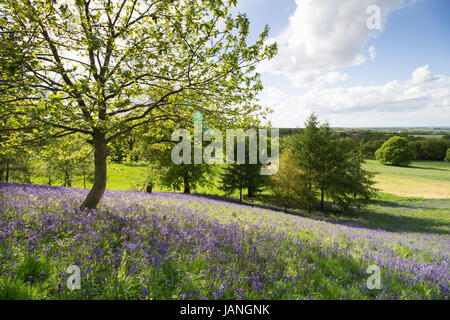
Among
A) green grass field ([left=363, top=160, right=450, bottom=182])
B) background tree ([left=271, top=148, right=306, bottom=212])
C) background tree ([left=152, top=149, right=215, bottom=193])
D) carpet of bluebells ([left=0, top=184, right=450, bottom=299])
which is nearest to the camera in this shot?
carpet of bluebells ([left=0, top=184, right=450, bottom=299])

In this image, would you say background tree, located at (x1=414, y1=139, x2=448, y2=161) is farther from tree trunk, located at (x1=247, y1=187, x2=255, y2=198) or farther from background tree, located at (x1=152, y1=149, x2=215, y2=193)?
background tree, located at (x1=152, y1=149, x2=215, y2=193)

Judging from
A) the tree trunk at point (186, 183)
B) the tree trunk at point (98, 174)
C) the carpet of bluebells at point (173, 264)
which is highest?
the tree trunk at point (98, 174)

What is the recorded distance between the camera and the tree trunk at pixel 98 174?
6629mm

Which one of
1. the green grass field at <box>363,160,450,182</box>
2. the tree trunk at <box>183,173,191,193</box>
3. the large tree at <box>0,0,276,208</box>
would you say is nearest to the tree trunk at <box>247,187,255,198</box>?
the tree trunk at <box>183,173,191,193</box>

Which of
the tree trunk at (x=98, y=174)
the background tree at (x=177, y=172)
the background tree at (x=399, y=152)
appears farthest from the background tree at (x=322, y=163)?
the background tree at (x=399, y=152)

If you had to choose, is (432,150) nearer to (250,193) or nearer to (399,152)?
(399,152)

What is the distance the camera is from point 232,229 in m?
6.23

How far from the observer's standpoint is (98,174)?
689cm

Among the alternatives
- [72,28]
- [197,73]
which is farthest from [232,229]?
[72,28]

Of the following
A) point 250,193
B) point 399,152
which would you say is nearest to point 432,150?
point 399,152

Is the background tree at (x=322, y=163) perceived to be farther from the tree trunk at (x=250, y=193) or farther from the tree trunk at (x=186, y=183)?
the tree trunk at (x=186, y=183)

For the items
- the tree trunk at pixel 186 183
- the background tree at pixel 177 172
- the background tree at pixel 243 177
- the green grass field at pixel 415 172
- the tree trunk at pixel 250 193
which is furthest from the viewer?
the green grass field at pixel 415 172

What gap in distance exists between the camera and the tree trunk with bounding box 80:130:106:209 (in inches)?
261
